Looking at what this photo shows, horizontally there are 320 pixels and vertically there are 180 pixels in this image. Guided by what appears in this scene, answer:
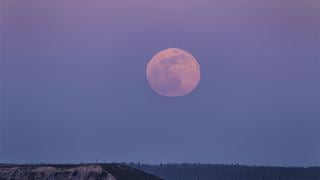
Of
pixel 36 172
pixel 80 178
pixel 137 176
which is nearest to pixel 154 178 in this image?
pixel 137 176

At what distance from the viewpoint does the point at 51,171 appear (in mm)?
117375

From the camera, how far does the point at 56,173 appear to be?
11700 cm

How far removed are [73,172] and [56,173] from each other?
2.88m

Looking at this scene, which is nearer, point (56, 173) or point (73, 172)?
point (73, 172)

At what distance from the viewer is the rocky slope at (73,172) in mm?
113875

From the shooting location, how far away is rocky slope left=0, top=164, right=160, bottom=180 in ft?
374

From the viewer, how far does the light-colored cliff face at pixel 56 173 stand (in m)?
115

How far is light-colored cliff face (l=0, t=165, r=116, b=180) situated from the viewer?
377 ft

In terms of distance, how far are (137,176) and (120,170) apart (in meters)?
2.85

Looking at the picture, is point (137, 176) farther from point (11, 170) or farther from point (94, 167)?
point (11, 170)

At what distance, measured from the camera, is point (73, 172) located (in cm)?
11638

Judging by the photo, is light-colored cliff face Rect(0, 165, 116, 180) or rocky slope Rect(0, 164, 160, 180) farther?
light-colored cliff face Rect(0, 165, 116, 180)

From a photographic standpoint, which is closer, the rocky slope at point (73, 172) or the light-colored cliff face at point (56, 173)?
the rocky slope at point (73, 172)

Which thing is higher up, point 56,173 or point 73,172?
point 56,173
